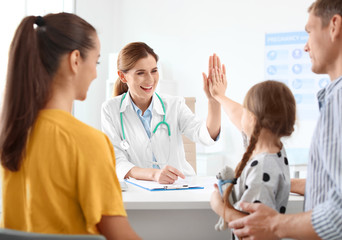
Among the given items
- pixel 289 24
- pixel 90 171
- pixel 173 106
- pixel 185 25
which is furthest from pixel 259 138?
pixel 185 25

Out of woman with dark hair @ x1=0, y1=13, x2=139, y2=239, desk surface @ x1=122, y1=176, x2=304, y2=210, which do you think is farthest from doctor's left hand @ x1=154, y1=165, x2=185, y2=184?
woman with dark hair @ x1=0, y1=13, x2=139, y2=239

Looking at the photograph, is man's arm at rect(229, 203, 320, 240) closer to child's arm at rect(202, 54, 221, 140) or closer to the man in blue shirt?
the man in blue shirt

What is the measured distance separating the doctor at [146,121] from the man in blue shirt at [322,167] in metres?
0.95

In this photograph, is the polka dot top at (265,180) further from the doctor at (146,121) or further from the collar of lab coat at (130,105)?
the collar of lab coat at (130,105)

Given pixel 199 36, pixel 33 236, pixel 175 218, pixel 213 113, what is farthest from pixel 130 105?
pixel 199 36

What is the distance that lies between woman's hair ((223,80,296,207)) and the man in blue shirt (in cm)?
9

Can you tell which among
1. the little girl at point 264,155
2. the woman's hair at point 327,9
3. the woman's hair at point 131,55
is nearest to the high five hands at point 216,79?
the woman's hair at point 131,55

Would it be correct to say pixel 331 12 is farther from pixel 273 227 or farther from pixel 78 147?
pixel 78 147

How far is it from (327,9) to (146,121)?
1.29 m

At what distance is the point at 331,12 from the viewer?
1127 mm

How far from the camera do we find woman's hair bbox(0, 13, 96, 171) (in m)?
0.99

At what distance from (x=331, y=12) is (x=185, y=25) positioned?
147 inches

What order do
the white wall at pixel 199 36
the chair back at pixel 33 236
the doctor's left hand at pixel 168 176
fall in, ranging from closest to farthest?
the chair back at pixel 33 236
the doctor's left hand at pixel 168 176
the white wall at pixel 199 36

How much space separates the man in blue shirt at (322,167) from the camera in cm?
101
